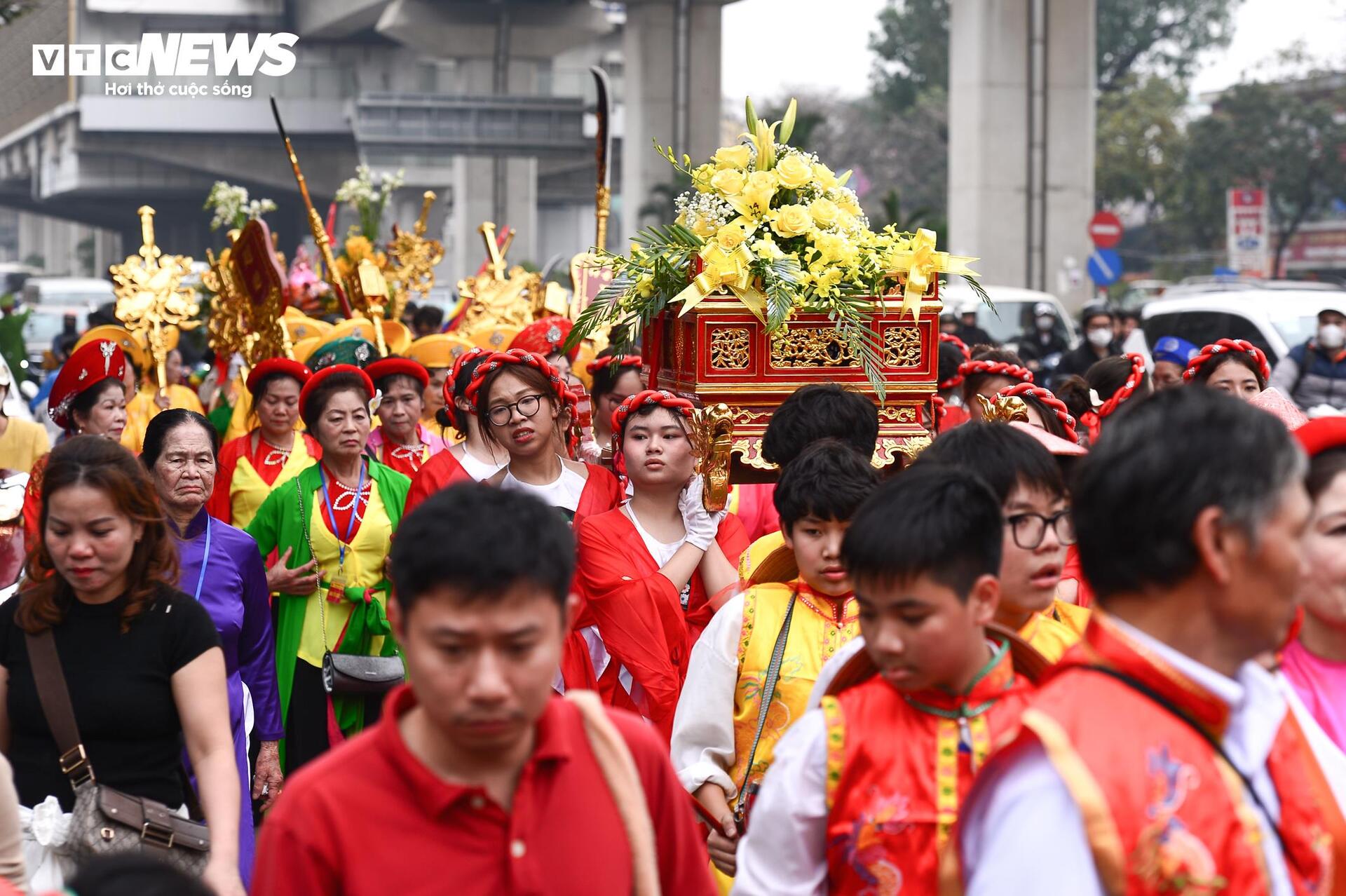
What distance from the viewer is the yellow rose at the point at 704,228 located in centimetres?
615

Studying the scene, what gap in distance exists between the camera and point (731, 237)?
5.97m

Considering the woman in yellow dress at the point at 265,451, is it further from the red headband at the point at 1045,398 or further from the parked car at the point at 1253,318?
the parked car at the point at 1253,318

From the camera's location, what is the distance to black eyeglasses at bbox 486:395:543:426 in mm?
6273

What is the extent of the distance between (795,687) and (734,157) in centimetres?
267

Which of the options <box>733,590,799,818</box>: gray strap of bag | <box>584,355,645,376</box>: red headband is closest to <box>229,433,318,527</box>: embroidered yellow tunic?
<box>584,355,645,376</box>: red headband

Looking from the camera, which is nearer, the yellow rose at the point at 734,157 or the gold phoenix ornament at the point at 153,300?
the yellow rose at the point at 734,157

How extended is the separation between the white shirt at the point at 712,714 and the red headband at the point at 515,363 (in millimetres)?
2447

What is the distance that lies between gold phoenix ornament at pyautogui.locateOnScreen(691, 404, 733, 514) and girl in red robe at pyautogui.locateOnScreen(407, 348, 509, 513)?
1032mm

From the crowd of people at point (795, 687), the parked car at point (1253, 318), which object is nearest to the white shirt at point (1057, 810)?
the crowd of people at point (795, 687)

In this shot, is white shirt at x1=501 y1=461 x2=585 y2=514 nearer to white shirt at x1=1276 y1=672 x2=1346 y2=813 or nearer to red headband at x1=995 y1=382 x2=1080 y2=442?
red headband at x1=995 y1=382 x2=1080 y2=442

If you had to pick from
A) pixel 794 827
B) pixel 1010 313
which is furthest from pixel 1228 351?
pixel 1010 313

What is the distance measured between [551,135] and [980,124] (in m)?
17.7

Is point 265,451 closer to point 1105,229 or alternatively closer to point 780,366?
point 780,366

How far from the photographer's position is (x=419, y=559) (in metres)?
2.50
